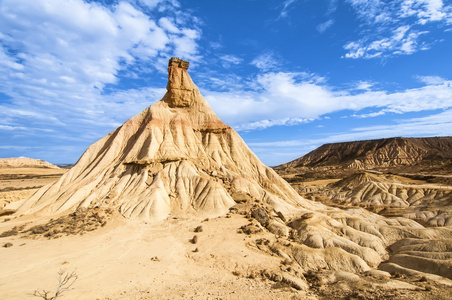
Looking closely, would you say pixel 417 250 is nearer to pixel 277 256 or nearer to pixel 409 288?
pixel 409 288

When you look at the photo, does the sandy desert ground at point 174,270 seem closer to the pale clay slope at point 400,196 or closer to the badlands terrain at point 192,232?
the badlands terrain at point 192,232

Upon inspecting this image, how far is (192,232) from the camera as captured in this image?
65.8ft

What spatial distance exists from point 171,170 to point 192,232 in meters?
9.63

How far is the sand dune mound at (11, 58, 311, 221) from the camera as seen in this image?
24419mm

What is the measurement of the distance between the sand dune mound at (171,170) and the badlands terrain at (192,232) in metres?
0.14

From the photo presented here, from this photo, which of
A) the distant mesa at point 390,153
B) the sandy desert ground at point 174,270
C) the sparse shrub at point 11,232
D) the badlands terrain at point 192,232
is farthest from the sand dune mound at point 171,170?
the distant mesa at point 390,153

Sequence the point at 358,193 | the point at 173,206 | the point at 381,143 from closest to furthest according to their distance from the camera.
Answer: the point at 173,206 < the point at 358,193 < the point at 381,143

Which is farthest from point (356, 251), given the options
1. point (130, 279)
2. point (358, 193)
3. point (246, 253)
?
point (358, 193)

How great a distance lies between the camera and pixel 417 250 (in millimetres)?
18438

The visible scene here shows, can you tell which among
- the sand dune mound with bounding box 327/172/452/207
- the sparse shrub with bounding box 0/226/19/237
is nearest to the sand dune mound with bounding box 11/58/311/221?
the sparse shrub with bounding box 0/226/19/237

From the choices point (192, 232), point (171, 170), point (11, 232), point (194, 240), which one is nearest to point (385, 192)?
A: point (171, 170)

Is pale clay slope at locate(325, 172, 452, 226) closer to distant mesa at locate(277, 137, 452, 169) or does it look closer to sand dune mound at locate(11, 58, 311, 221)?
sand dune mound at locate(11, 58, 311, 221)

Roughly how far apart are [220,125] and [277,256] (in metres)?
20.4

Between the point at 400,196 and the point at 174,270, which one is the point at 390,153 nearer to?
the point at 400,196
